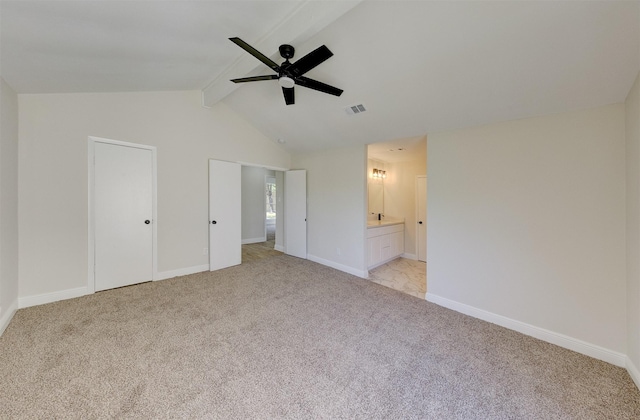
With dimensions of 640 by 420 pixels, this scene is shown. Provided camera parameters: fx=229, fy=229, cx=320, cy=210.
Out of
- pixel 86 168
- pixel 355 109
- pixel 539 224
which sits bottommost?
pixel 539 224

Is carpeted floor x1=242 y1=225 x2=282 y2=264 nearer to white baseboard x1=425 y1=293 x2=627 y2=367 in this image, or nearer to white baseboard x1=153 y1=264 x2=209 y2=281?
white baseboard x1=153 y1=264 x2=209 y2=281

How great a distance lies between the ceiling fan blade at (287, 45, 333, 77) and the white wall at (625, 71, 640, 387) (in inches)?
92.8

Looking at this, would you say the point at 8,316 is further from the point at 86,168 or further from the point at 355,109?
the point at 355,109

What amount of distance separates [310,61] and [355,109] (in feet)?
4.29

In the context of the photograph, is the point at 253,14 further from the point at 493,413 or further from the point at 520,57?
the point at 493,413

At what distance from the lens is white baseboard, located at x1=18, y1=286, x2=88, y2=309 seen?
2746 mm

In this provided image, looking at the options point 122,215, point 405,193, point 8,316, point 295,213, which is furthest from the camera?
point 405,193

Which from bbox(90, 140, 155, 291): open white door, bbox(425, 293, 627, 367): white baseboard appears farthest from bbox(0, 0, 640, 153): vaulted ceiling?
bbox(425, 293, 627, 367): white baseboard

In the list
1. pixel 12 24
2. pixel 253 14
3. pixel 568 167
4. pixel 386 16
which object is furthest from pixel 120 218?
pixel 568 167

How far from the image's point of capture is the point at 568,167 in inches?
86.4

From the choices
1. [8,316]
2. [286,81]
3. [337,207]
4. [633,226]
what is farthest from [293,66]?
[8,316]

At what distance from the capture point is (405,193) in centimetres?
551

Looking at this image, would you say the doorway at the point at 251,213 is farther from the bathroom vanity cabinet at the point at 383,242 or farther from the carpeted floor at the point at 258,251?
the bathroom vanity cabinet at the point at 383,242

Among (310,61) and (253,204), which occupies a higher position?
(310,61)
